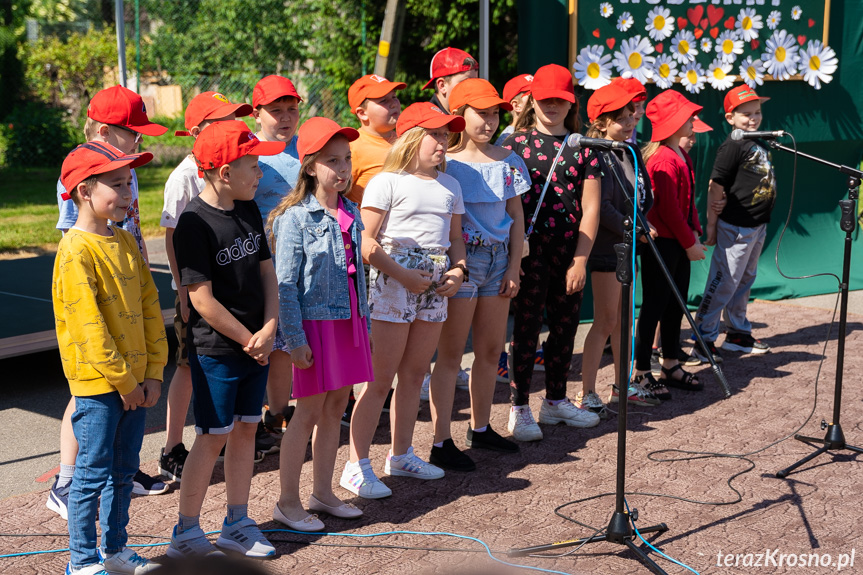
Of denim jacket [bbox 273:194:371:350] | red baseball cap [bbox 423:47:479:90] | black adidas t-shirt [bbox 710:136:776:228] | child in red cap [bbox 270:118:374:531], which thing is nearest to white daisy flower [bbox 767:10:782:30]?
black adidas t-shirt [bbox 710:136:776:228]

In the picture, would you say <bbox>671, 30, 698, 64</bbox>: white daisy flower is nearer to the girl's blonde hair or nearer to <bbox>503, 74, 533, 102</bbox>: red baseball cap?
<bbox>503, 74, 533, 102</bbox>: red baseball cap

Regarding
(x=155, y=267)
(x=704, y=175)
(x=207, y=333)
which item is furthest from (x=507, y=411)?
(x=155, y=267)

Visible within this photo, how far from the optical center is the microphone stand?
464 centimetres

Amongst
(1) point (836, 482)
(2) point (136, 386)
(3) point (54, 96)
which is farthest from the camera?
(3) point (54, 96)

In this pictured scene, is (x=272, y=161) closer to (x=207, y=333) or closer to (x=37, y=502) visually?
(x=207, y=333)

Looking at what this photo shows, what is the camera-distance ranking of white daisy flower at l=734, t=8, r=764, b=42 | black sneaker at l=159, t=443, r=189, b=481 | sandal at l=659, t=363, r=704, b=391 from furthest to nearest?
white daisy flower at l=734, t=8, r=764, b=42 → sandal at l=659, t=363, r=704, b=391 → black sneaker at l=159, t=443, r=189, b=481

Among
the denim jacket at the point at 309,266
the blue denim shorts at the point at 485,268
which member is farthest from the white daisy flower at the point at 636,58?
the denim jacket at the point at 309,266

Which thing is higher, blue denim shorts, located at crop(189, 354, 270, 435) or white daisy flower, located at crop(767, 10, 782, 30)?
white daisy flower, located at crop(767, 10, 782, 30)

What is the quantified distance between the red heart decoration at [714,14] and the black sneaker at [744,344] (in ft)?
9.38

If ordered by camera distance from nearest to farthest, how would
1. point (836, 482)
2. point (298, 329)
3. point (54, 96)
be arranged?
point (298, 329)
point (836, 482)
point (54, 96)

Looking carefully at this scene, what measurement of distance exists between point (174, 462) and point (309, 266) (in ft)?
4.46

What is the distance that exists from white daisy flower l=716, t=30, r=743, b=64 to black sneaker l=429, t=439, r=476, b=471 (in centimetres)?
508

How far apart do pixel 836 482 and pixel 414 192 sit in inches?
99.8

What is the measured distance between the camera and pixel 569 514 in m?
4.12
